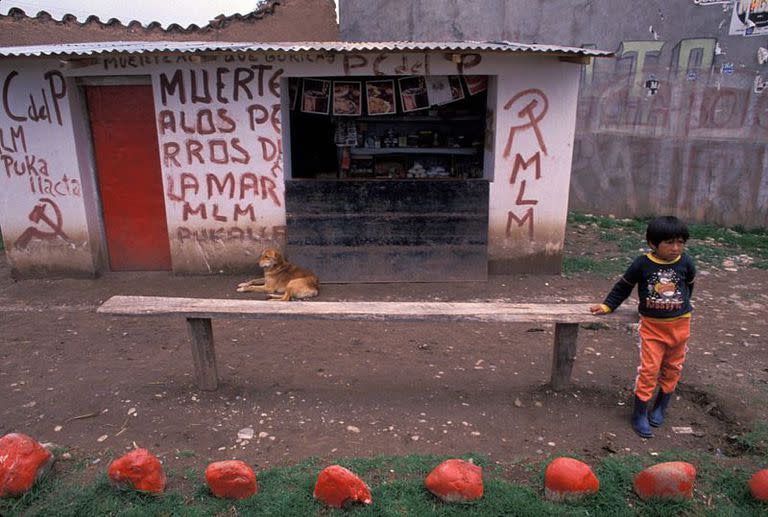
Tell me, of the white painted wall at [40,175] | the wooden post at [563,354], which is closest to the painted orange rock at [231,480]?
the wooden post at [563,354]

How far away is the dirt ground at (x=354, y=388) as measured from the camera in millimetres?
3535

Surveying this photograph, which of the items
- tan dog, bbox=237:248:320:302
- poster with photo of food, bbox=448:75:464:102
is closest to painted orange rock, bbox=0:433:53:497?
tan dog, bbox=237:248:320:302

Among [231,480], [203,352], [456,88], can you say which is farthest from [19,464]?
[456,88]

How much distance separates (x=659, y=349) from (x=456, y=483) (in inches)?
63.3

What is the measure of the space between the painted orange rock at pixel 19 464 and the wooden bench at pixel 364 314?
1.09 metres

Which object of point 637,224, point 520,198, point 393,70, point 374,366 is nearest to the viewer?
point 374,366

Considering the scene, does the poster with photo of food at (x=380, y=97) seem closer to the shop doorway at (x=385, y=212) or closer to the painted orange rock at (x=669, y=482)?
the shop doorway at (x=385, y=212)

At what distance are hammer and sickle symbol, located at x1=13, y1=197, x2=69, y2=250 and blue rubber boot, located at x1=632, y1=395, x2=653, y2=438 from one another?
6507mm

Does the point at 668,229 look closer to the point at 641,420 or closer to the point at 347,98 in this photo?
the point at 641,420

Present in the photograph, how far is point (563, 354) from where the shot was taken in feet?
13.2

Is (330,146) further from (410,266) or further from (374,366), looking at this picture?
(374,366)

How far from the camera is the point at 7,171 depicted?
6762mm

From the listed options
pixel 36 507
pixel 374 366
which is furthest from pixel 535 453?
pixel 36 507

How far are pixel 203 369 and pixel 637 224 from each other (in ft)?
25.9
